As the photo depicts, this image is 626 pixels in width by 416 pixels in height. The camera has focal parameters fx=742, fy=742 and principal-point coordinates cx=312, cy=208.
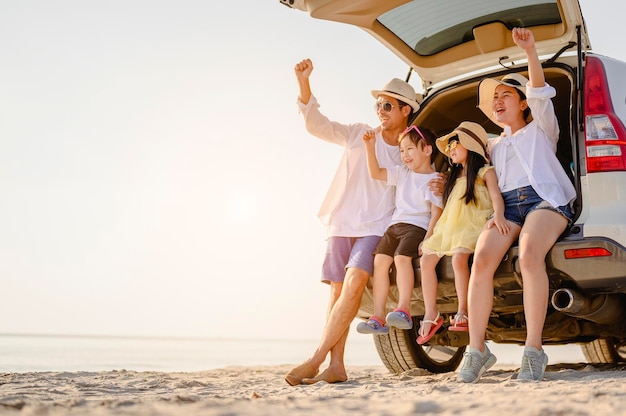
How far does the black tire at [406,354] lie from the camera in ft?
16.9

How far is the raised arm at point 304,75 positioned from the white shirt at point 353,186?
0.06m

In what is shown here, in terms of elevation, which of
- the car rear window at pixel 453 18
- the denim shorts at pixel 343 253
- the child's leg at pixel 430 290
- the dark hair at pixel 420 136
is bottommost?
the child's leg at pixel 430 290

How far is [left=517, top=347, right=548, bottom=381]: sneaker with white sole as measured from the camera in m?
3.51

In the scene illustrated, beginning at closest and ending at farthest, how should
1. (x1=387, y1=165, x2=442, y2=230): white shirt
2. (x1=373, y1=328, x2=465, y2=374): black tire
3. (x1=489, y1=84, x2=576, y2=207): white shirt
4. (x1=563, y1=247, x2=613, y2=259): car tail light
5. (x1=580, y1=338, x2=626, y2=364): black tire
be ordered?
(x1=563, y1=247, x2=613, y2=259): car tail light → (x1=489, y1=84, x2=576, y2=207): white shirt → (x1=387, y1=165, x2=442, y2=230): white shirt → (x1=373, y1=328, x2=465, y2=374): black tire → (x1=580, y1=338, x2=626, y2=364): black tire

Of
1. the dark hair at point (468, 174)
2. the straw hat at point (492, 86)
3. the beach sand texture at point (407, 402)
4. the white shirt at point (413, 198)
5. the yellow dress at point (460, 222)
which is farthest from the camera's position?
A: the white shirt at point (413, 198)

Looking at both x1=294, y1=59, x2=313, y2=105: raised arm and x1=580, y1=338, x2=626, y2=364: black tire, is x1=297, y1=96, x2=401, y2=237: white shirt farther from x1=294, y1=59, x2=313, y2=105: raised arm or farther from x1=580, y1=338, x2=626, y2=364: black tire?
x1=580, y1=338, x2=626, y2=364: black tire

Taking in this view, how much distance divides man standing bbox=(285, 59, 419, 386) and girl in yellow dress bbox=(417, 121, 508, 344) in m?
0.50

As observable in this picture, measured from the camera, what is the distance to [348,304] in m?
4.45

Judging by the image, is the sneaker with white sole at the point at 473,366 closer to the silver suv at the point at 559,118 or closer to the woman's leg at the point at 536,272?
the woman's leg at the point at 536,272

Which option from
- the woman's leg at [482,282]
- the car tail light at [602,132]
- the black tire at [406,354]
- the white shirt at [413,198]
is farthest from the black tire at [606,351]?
the car tail light at [602,132]

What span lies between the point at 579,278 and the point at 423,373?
5.61 ft

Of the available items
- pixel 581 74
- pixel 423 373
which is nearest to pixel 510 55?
pixel 581 74

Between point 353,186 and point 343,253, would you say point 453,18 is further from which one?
point 343,253

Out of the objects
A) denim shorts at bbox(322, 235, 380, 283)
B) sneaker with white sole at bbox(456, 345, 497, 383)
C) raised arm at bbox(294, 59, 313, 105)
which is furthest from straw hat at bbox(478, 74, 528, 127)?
sneaker with white sole at bbox(456, 345, 497, 383)
